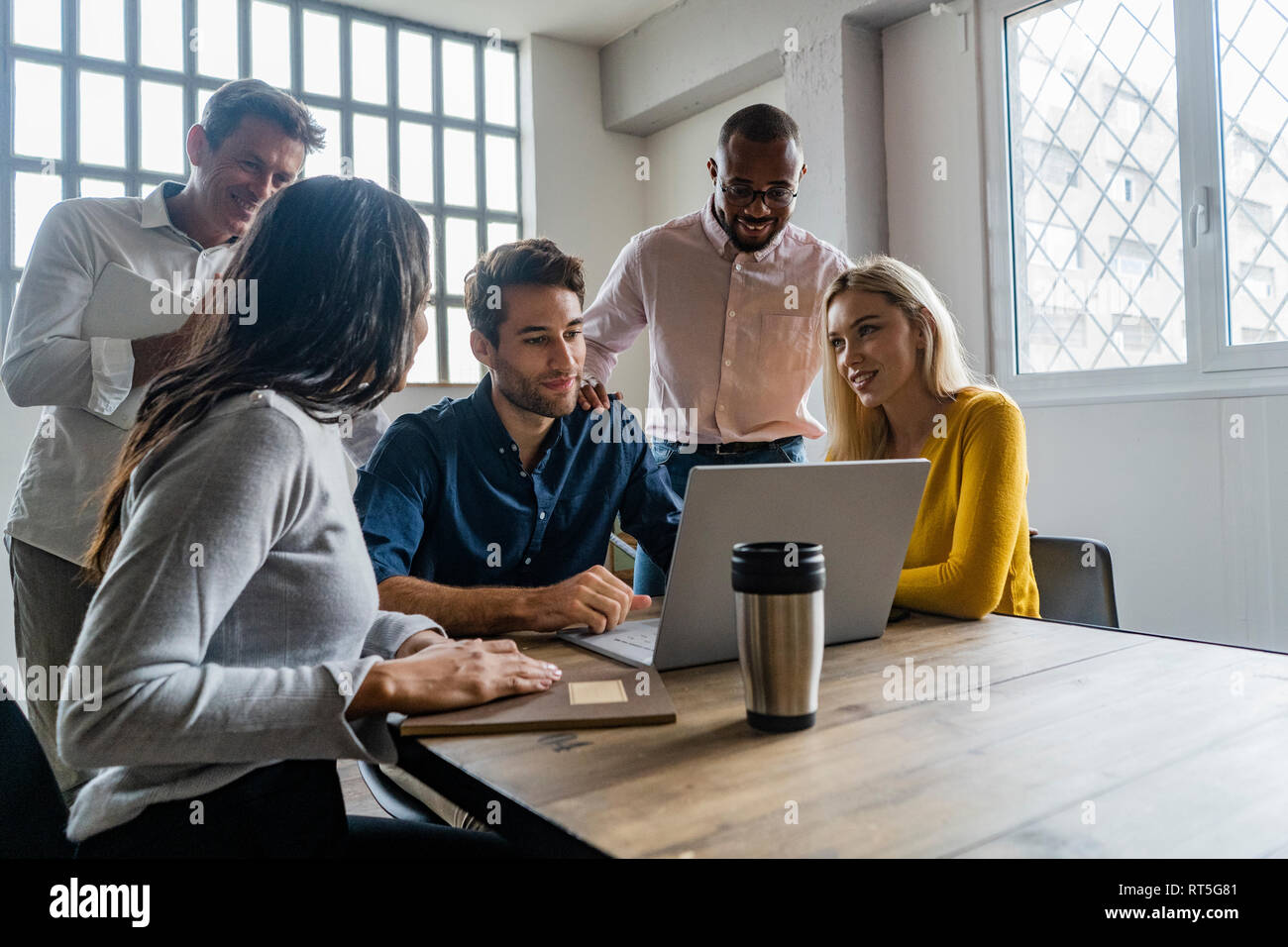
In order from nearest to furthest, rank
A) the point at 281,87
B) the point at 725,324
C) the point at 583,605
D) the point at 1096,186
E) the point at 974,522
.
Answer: the point at 583,605, the point at 974,522, the point at 725,324, the point at 1096,186, the point at 281,87

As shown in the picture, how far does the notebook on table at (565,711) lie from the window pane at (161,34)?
15.3ft

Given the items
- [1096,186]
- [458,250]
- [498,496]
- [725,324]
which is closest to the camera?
[498,496]

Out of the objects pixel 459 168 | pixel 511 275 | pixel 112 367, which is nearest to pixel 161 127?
pixel 459 168

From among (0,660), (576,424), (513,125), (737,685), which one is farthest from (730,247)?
(0,660)

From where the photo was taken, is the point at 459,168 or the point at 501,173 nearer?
the point at 459,168

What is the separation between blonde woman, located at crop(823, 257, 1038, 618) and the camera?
4.73ft

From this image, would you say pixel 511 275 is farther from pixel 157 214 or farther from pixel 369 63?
pixel 369 63

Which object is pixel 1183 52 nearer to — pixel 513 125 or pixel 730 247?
pixel 730 247

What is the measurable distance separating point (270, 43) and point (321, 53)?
251 millimetres

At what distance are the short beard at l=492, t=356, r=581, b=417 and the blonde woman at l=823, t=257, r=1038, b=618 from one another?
59 cm

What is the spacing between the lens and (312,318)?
1005 mm

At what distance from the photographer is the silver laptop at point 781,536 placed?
40.1 inches

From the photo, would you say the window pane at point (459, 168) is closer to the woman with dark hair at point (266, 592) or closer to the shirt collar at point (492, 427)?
the shirt collar at point (492, 427)
